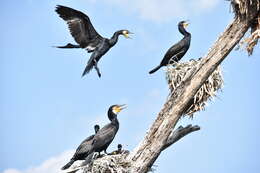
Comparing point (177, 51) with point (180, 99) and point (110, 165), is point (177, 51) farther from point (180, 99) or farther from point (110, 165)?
point (110, 165)

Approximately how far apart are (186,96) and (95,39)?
3.60 metres

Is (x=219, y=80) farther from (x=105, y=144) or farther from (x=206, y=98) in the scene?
(x=105, y=144)

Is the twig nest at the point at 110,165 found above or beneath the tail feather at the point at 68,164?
beneath

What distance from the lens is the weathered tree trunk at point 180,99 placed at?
5958 millimetres

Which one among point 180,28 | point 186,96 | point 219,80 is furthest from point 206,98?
point 180,28

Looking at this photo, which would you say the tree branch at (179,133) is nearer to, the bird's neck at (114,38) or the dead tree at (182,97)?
the dead tree at (182,97)

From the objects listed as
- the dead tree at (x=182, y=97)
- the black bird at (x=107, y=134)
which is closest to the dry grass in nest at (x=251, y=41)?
the dead tree at (x=182, y=97)

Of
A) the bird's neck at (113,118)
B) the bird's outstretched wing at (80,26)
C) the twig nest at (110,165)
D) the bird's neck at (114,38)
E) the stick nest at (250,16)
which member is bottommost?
the twig nest at (110,165)

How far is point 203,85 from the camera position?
22.4 ft

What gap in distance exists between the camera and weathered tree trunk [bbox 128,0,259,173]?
5958mm

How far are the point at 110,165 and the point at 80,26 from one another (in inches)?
142

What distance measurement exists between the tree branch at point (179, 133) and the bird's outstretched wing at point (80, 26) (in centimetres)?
335

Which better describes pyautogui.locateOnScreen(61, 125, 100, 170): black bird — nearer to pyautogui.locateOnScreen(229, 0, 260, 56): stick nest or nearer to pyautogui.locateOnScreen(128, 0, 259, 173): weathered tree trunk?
pyautogui.locateOnScreen(128, 0, 259, 173): weathered tree trunk

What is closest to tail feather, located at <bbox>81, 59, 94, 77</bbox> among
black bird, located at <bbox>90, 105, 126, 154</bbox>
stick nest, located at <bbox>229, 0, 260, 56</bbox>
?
black bird, located at <bbox>90, 105, 126, 154</bbox>
